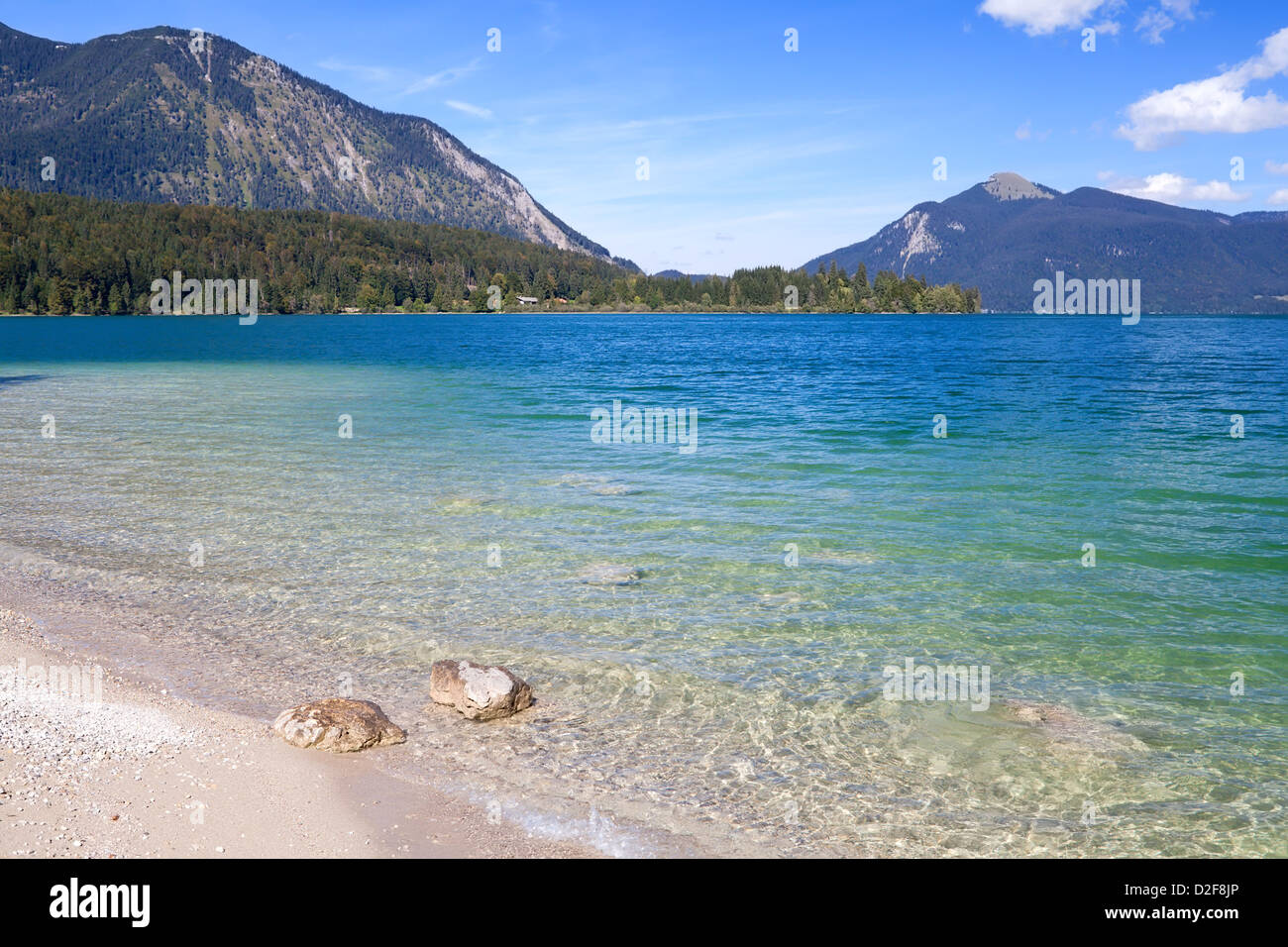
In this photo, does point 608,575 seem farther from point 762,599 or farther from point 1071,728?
point 1071,728

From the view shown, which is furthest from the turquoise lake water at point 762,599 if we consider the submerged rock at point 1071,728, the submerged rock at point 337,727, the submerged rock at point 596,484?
the submerged rock at point 337,727

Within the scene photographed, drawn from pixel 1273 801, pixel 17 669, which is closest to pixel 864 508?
pixel 1273 801

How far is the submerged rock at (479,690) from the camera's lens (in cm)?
933

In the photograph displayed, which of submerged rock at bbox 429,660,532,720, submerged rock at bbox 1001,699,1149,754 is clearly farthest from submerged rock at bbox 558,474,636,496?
submerged rock at bbox 1001,699,1149,754

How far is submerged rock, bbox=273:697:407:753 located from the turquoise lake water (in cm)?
48

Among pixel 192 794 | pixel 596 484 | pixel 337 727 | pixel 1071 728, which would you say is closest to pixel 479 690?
pixel 337 727

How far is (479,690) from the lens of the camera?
30.7ft

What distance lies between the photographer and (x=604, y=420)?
37906 millimetres

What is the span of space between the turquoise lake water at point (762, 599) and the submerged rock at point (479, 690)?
0.87ft

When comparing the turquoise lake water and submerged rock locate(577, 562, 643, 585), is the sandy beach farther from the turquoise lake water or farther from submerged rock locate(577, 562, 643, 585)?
submerged rock locate(577, 562, 643, 585)

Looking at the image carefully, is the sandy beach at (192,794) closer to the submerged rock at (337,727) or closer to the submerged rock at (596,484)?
the submerged rock at (337,727)

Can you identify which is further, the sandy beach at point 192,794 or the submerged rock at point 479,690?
the submerged rock at point 479,690
